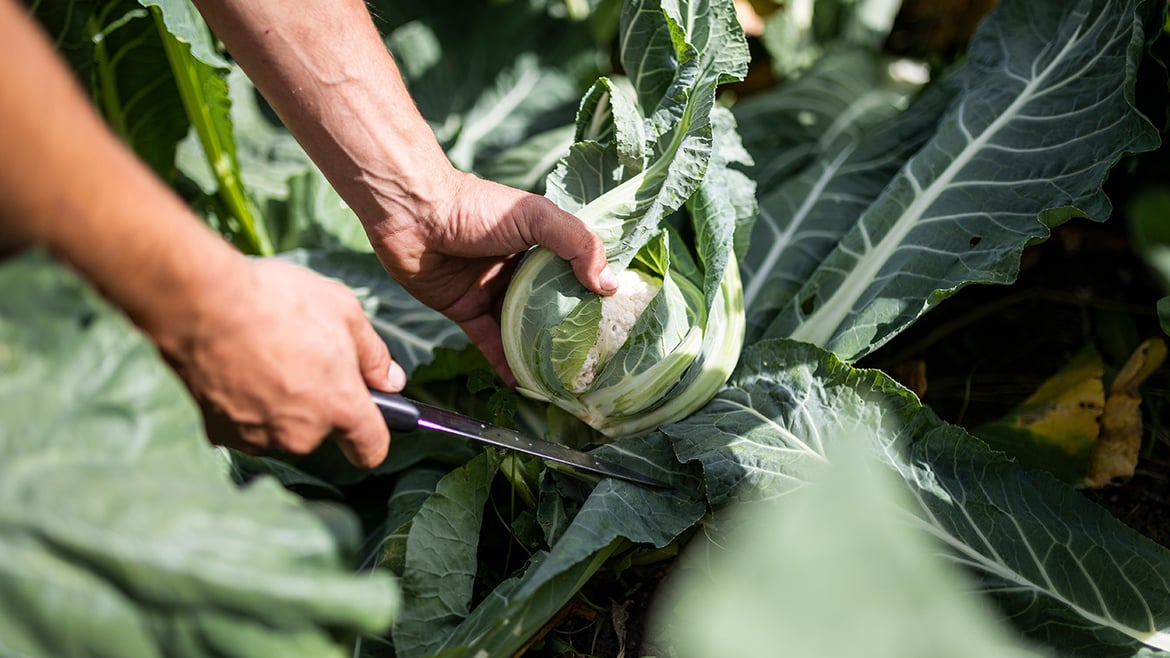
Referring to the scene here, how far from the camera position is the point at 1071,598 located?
1826 mm

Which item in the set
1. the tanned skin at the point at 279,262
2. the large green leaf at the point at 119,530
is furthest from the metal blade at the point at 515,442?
the large green leaf at the point at 119,530

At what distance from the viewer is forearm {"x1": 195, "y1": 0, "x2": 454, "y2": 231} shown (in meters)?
1.94

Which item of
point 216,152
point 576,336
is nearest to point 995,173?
point 576,336

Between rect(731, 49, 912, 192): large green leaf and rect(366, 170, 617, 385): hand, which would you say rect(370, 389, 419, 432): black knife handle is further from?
rect(731, 49, 912, 192): large green leaf

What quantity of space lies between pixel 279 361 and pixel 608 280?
0.81m

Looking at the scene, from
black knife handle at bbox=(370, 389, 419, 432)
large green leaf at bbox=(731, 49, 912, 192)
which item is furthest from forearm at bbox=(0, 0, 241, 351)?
large green leaf at bbox=(731, 49, 912, 192)

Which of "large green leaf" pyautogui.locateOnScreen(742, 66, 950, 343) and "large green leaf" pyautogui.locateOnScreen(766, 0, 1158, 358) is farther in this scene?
"large green leaf" pyautogui.locateOnScreen(742, 66, 950, 343)

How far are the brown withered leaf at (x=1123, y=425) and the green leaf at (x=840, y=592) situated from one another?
155 cm

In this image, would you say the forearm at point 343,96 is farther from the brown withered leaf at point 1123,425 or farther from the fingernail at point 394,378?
the brown withered leaf at point 1123,425

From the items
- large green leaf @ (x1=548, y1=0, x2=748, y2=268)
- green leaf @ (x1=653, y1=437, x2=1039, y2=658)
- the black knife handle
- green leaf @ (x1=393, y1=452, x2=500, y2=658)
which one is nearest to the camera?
green leaf @ (x1=653, y1=437, x2=1039, y2=658)

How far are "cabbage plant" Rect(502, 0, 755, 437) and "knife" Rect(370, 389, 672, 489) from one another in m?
0.16

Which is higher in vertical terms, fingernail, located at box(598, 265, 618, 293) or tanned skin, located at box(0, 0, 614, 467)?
tanned skin, located at box(0, 0, 614, 467)

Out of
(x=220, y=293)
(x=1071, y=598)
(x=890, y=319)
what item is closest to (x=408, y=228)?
(x=220, y=293)

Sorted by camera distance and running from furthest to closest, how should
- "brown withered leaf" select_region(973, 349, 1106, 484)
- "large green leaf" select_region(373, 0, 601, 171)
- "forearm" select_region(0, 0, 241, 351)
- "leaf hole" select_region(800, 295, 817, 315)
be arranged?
"large green leaf" select_region(373, 0, 601, 171) → "leaf hole" select_region(800, 295, 817, 315) → "brown withered leaf" select_region(973, 349, 1106, 484) → "forearm" select_region(0, 0, 241, 351)
